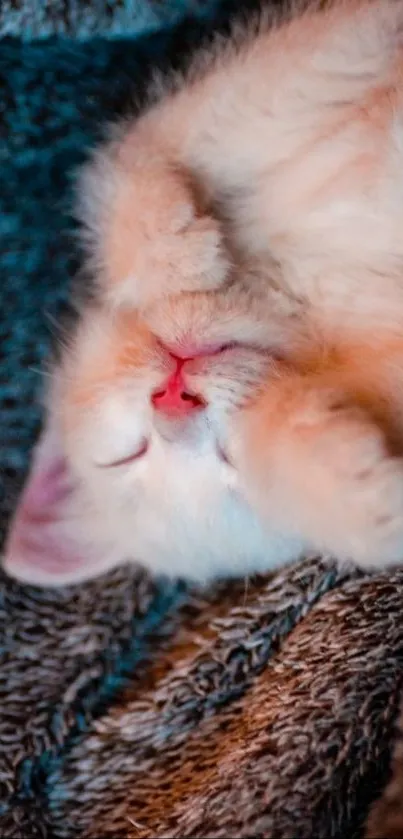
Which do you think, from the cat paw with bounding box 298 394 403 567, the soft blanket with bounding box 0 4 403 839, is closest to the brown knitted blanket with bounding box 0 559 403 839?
the soft blanket with bounding box 0 4 403 839

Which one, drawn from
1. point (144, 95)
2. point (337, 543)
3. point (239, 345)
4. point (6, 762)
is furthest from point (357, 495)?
point (144, 95)

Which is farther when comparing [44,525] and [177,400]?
[44,525]

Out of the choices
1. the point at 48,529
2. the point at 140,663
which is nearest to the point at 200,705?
the point at 140,663

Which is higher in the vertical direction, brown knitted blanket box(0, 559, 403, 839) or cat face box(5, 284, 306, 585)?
cat face box(5, 284, 306, 585)

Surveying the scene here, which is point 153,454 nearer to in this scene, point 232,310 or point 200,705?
point 232,310

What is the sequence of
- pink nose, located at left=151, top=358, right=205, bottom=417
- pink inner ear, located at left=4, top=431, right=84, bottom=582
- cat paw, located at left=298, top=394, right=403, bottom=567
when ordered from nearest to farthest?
cat paw, located at left=298, top=394, right=403, bottom=567
pink nose, located at left=151, top=358, right=205, bottom=417
pink inner ear, located at left=4, top=431, right=84, bottom=582

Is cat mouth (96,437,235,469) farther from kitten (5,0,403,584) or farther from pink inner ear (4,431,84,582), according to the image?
pink inner ear (4,431,84,582)
